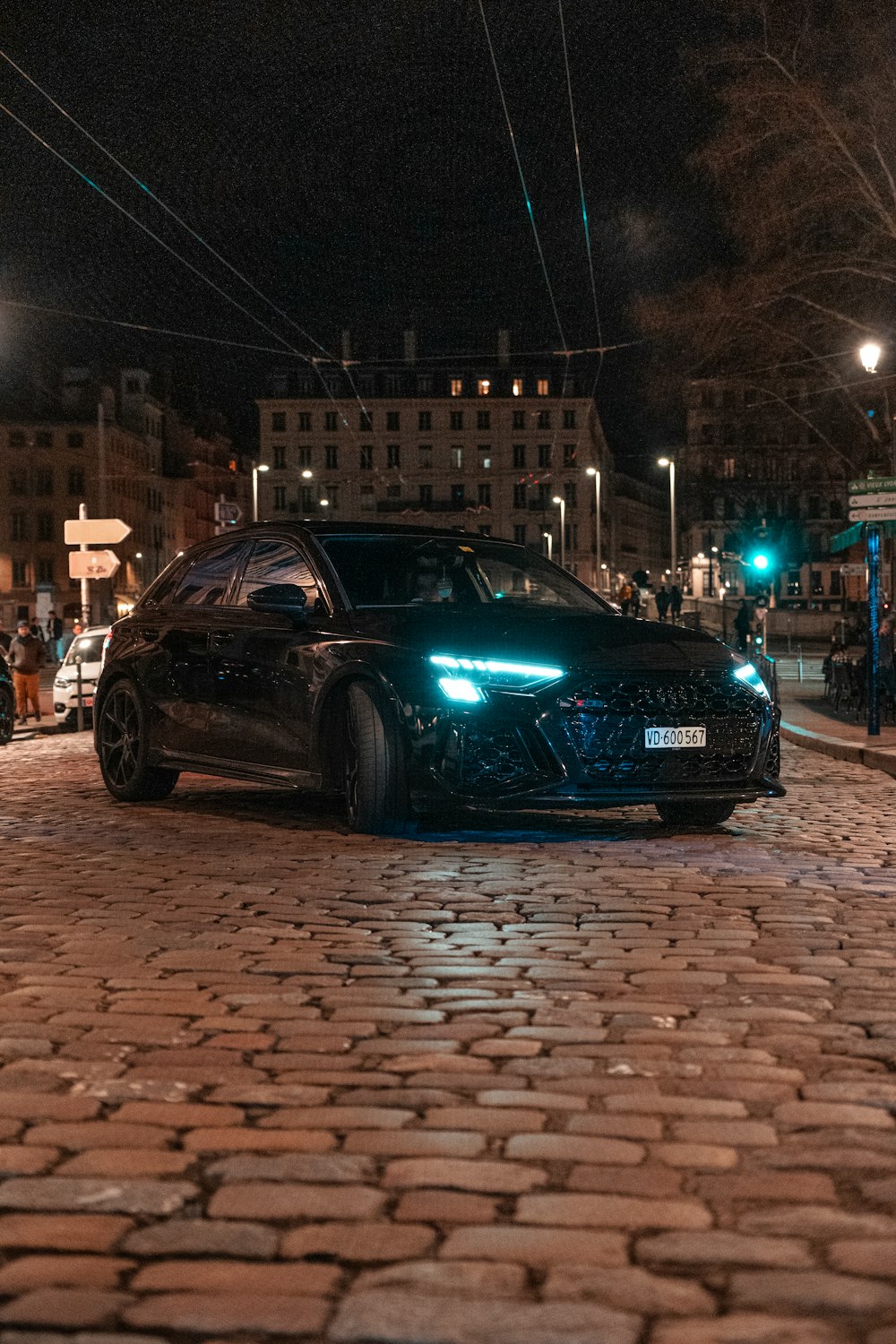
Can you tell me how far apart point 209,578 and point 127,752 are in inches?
50.6

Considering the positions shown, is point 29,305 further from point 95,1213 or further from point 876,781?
point 95,1213

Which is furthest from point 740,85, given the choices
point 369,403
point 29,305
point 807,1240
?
point 369,403

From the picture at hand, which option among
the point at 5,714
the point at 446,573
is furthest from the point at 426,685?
the point at 5,714

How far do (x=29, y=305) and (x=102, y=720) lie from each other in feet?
79.2

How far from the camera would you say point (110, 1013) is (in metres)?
5.77

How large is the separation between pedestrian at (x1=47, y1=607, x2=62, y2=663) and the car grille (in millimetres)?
38217

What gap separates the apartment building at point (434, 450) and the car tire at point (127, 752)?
421 ft

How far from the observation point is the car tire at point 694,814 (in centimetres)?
1097

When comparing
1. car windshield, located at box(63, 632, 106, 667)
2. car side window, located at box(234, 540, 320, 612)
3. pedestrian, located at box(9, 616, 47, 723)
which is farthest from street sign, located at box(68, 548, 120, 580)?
car side window, located at box(234, 540, 320, 612)

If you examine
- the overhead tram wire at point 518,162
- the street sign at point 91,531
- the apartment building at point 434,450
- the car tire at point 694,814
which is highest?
the apartment building at point 434,450

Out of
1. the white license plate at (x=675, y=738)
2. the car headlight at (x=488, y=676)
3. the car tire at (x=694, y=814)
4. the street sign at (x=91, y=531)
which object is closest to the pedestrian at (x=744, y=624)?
the street sign at (x=91, y=531)

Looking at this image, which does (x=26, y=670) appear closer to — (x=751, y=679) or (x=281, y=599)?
(x=281, y=599)

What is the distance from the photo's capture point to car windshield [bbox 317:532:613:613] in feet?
36.2

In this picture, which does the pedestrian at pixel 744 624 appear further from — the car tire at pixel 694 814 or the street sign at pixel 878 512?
the car tire at pixel 694 814
